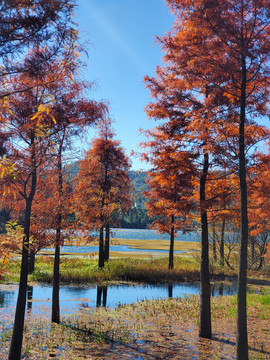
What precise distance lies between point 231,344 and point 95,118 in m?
8.44

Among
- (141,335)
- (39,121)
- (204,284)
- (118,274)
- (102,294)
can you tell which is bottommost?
(102,294)

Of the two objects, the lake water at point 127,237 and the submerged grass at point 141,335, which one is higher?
the submerged grass at point 141,335

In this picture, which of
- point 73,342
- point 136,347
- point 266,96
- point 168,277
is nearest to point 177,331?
point 136,347

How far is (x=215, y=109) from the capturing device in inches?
416

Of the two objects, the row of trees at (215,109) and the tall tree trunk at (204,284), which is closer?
the row of trees at (215,109)

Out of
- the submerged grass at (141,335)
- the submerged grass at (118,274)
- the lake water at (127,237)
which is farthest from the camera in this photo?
the lake water at (127,237)

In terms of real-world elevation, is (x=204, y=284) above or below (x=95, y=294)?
above

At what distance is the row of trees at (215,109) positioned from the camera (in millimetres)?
Result: 8406

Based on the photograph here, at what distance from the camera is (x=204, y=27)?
8.68 metres

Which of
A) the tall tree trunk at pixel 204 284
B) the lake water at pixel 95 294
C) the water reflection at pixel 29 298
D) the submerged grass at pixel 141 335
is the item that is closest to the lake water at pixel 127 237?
the tall tree trunk at pixel 204 284

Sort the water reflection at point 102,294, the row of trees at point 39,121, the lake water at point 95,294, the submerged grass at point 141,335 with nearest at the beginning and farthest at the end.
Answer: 1. the row of trees at point 39,121
2. the submerged grass at point 141,335
3. the lake water at point 95,294
4. the water reflection at point 102,294

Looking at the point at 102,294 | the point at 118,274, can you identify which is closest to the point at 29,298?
the point at 102,294

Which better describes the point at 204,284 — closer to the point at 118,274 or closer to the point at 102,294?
the point at 102,294

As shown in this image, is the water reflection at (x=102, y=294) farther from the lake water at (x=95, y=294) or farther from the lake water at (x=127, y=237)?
the lake water at (x=127, y=237)
